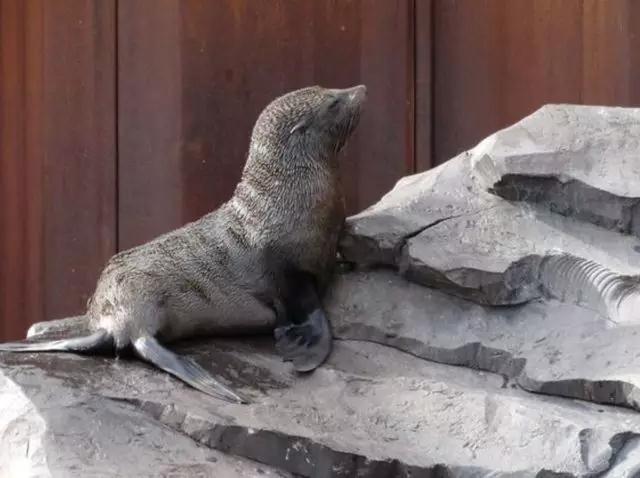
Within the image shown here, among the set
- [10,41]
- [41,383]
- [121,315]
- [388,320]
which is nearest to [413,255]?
[388,320]

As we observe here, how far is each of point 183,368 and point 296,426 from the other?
0.43 metres

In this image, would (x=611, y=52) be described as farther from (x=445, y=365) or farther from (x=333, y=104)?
(x=445, y=365)

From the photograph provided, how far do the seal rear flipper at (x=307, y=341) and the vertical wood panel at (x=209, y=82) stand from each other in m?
2.08

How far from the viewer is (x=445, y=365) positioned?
366 cm

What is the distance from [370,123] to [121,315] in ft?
8.26

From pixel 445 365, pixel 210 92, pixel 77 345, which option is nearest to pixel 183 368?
pixel 77 345

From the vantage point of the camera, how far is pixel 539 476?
3025 millimetres

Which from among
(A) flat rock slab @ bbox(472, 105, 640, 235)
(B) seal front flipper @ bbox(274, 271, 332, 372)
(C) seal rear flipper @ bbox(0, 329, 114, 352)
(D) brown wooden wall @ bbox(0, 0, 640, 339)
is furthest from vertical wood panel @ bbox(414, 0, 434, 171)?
(C) seal rear flipper @ bbox(0, 329, 114, 352)

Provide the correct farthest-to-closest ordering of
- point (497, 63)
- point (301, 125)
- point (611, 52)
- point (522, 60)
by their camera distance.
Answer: point (497, 63), point (522, 60), point (611, 52), point (301, 125)

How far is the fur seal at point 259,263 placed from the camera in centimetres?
368

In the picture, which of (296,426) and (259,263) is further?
(259,263)

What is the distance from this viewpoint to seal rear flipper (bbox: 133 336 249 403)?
3375 millimetres

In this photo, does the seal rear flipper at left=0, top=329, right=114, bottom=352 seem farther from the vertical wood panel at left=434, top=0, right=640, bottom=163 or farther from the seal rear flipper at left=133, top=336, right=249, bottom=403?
the vertical wood panel at left=434, top=0, right=640, bottom=163

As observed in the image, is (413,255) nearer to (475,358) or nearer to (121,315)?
(475,358)
